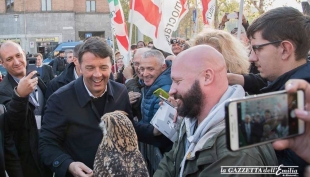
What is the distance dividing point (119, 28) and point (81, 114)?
4.52 m

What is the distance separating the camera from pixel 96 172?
224 centimetres

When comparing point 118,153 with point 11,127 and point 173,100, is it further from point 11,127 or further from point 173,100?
point 11,127

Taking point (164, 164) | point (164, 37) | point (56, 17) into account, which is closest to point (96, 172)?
point (164, 164)

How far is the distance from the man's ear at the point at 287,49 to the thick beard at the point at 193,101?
22.0 inches

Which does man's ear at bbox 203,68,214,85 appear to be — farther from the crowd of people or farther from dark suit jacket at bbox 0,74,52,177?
dark suit jacket at bbox 0,74,52,177

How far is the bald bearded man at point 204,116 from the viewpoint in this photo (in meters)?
1.88

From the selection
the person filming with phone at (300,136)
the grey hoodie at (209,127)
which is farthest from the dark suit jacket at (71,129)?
the person filming with phone at (300,136)

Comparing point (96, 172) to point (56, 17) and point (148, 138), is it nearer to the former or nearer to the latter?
point (148, 138)

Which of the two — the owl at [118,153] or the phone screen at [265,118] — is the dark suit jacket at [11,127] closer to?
the owl at [118,153]

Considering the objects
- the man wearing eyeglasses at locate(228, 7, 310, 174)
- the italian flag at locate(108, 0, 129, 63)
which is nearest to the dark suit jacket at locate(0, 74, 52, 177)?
the man wearing eyeglasses at locate(228, 7, 310, 174)

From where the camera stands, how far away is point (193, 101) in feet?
7.20

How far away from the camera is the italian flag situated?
721 centimetres

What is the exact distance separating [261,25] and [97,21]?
40329mm

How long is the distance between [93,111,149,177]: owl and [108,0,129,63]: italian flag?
4.89 meters
